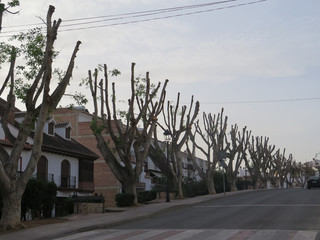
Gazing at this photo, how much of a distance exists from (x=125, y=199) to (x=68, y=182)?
12887 mm

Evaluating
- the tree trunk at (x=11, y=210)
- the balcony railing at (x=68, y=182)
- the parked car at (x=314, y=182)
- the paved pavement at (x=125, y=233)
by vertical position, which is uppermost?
the balcony railing at (x=68, y=182)

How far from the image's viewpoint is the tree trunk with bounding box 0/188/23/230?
51.0ft

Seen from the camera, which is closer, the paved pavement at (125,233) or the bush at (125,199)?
the paved pavement at (125,233)

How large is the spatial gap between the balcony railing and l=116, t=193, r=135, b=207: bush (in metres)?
11.8

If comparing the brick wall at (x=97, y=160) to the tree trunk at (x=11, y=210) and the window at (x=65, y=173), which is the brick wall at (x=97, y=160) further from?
the tree trunk at (x=11, y=210)

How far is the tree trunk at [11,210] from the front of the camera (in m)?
15.5

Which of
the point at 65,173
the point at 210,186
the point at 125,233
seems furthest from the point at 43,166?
the point at 125,233

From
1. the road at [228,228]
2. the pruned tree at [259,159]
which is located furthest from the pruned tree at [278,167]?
the road at [228,228]

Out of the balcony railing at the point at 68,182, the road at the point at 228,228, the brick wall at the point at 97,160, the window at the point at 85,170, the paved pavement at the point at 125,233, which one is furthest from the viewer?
the brick wall at the point at 97,160

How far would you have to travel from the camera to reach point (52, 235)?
14.0 metres

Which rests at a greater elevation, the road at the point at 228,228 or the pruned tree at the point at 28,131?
the pruned tree at the point at 28,131

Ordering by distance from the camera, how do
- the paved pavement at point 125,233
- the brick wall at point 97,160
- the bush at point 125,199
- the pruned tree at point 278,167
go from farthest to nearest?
1. the pruned tree at point 278,167
2. the brick wall at point 97,160
3. the bush at point 125,199
4. the paved pavement at point 125,233

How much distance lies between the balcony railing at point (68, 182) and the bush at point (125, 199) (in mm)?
11814

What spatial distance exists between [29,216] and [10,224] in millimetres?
8261
